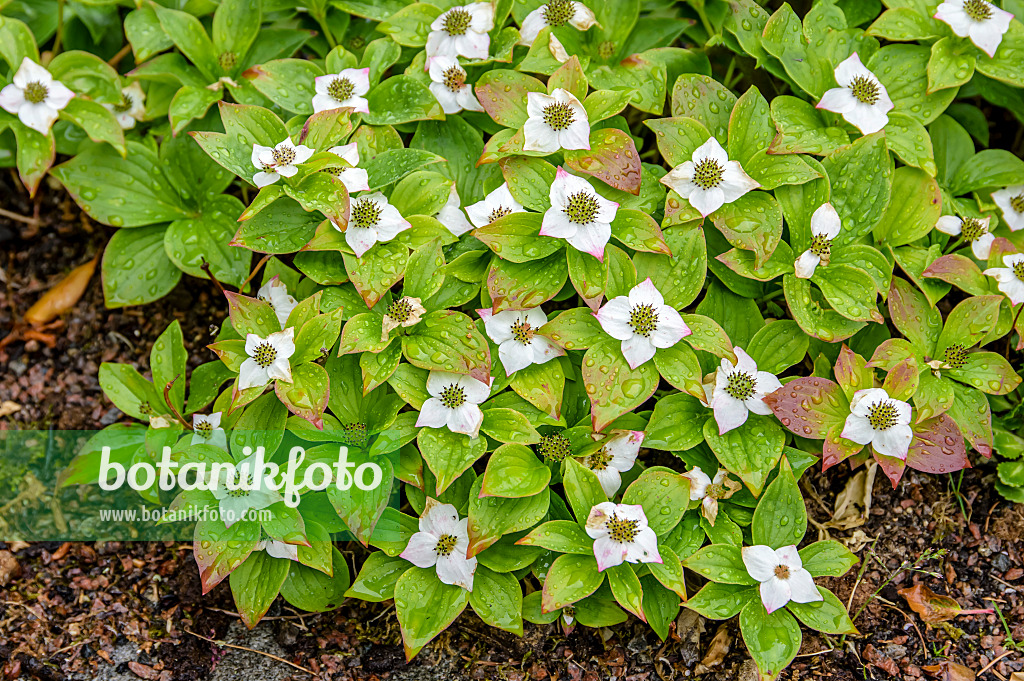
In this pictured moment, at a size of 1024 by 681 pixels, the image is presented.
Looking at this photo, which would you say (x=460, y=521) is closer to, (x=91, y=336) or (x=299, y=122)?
(x=299, y=122)

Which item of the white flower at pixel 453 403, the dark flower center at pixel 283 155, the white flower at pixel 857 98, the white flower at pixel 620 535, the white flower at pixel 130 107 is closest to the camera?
the white flower at pixel 620 535

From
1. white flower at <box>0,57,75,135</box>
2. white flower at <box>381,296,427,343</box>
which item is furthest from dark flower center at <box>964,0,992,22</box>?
white flower at <box>0,57,75,135</box>

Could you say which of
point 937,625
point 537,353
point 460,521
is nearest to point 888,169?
point 537,353

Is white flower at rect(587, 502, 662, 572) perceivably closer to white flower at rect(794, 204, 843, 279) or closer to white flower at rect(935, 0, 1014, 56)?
white flower at rect(794, 204, 843, 279)

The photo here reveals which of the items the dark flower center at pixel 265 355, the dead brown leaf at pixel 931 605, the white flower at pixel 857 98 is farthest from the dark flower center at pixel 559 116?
the dead brown leaf at pixel 931 605

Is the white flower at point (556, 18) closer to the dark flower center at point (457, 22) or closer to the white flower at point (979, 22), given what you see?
the dark flower center at point (457, 22)
